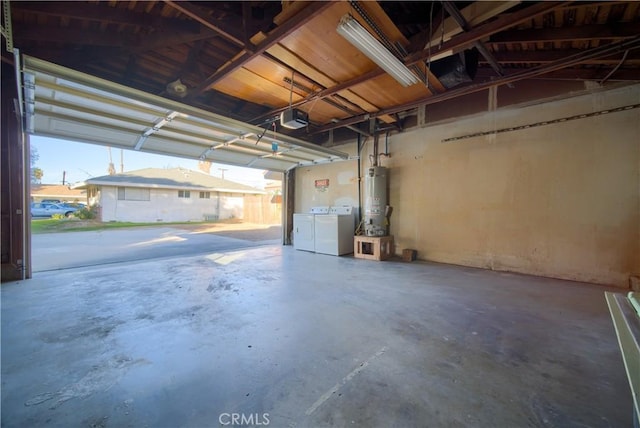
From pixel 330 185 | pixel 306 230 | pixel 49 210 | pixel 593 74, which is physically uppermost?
pixel 593 74

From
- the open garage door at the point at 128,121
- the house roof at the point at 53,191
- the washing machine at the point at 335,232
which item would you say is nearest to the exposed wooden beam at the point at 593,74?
the open garage door at the point at 128,121

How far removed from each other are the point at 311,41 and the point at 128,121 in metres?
3.06

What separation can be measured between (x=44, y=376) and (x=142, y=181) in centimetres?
1671

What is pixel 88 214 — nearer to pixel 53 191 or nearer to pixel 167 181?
pixel 167 181

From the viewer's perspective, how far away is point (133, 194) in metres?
15.0

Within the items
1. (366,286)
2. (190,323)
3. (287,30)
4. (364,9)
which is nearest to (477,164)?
(366,286)

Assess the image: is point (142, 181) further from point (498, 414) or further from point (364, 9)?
point (498, 414)

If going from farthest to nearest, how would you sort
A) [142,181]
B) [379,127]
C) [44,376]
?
[142,181] < [379,127] < [44,376]

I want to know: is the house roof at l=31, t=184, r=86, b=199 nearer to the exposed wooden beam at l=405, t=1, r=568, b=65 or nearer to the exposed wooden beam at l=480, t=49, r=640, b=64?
the exposed wooden beam at l=405, t=1, r=568, b=65

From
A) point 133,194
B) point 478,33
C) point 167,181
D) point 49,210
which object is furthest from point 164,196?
point 478,33

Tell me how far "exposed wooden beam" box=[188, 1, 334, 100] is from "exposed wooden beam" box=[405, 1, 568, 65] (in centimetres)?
129

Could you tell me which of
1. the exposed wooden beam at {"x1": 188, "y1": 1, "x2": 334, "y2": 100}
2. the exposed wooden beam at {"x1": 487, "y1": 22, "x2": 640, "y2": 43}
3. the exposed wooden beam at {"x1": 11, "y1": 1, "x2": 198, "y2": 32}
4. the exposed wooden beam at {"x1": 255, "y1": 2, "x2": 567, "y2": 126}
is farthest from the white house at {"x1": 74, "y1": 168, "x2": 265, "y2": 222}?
→ the exposed wooden beam at {"x1": 487, "y1": 22, "x2": 640, "y2": 43}

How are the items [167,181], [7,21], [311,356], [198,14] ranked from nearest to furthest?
[311,356], [7,21], [198,14], [167,181]

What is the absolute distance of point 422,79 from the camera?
346 cm
